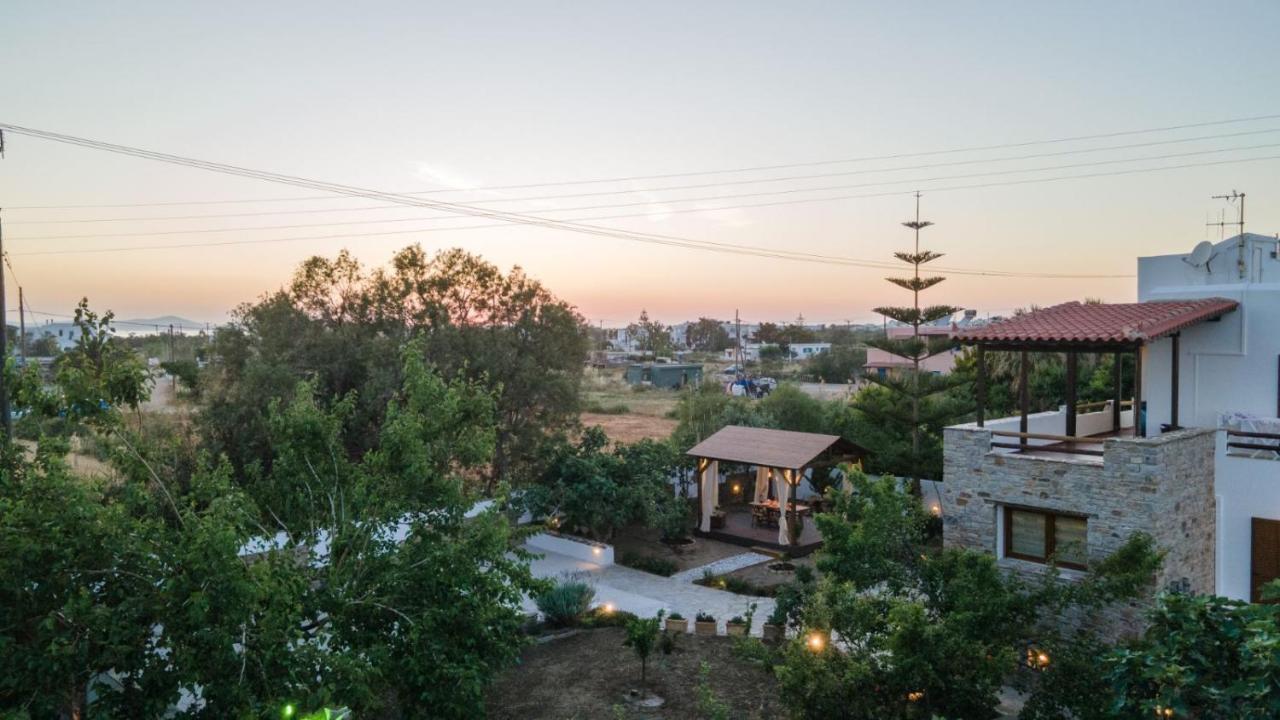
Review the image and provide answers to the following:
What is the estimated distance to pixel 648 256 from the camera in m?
27.6

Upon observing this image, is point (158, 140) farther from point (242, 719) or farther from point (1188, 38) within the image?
point (1188, 38)

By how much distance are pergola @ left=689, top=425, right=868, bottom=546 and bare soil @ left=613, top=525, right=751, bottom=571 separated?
71cm

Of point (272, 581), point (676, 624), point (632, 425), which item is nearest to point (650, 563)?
point (676, 624)

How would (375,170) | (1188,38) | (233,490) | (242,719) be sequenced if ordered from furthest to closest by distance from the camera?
(375,170)
(1188,38)
(233,490)
(242,719)

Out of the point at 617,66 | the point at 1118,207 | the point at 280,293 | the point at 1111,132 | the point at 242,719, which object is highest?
the point at 617,66

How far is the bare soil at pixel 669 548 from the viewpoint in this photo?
1555 centimetres

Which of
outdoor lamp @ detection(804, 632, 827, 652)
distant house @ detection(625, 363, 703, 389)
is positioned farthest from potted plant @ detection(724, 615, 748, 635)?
distant house @ detection(625, 363, 703, 389)

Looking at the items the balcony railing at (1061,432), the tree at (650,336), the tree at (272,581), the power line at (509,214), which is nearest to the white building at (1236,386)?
the balcony railing at (1061,432)

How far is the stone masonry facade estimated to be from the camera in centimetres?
814

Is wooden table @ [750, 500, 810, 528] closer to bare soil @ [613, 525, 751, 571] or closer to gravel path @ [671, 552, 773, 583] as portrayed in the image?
bare soil @ [613, 525, 751, 571]

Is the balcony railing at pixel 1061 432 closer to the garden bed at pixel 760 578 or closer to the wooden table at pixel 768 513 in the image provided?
the garden bed at pixel 760 578

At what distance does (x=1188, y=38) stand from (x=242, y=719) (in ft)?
51.1

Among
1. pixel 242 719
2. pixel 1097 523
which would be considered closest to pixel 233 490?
pixel 242 719

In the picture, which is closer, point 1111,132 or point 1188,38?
point 1188,38
